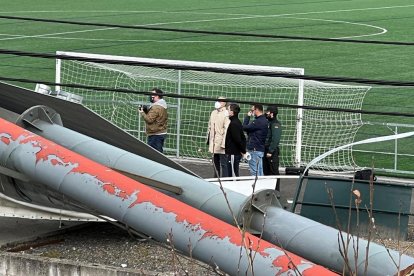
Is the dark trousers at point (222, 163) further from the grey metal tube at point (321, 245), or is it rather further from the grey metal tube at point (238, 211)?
the grey metal tube at point (321, 245)

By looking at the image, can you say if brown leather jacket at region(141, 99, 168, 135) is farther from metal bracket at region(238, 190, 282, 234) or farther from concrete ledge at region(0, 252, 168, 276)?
metal bracket at region(238, 190, 282, 234)

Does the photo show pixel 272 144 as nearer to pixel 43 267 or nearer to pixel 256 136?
A: pixel 256 136

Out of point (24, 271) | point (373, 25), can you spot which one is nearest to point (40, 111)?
point (24, 271)

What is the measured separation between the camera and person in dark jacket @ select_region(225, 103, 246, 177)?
17172mm

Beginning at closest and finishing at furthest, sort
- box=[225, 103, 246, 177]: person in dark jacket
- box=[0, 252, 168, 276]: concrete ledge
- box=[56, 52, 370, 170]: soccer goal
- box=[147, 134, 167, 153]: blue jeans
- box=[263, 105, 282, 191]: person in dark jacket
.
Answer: box=[0, 252, 168, 276]: concrete ledge < box=[225, 103, 246, 177]: person in dark jacket < box=[263, 105, 282, 191]: person in dark jacket < box=[147, 134, 167, 153]: blue jeans < box=[56, 52, 370, 170]: soccer goal

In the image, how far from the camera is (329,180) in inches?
574

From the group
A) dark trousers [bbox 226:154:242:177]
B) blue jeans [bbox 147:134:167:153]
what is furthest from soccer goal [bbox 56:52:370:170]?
dark trousers [bbox 226:154:242:177]

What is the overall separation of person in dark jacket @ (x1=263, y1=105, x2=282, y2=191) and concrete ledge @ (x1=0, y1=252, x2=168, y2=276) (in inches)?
251

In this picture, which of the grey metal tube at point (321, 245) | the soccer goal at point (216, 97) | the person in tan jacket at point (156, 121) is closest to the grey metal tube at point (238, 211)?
the grey metal tube at point (321, 245)

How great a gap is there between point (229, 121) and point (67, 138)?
8967 millimetres

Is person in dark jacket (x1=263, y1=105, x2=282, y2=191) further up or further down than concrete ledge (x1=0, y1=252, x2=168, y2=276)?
further up

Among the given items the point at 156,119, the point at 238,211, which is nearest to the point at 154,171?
the point at 238,211

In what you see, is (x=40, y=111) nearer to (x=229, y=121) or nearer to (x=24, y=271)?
(x=24, y=271)

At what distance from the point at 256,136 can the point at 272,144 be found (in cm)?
36
